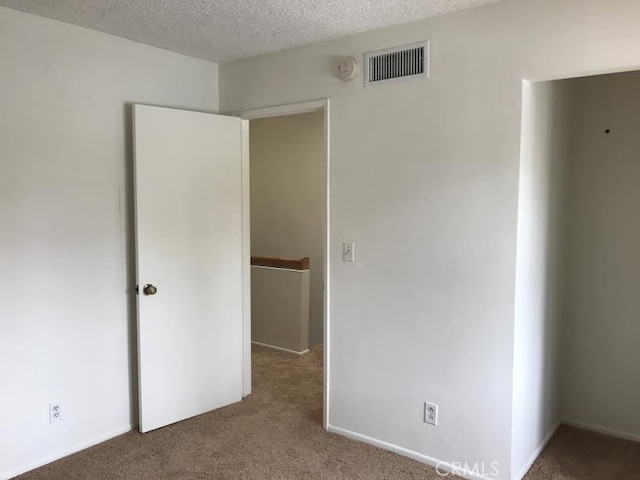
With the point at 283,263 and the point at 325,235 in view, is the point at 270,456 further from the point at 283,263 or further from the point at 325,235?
the point at 283,263

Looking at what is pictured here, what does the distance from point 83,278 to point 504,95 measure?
245cm

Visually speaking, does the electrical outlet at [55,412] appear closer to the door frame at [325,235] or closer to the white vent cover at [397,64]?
the door frame at [325,235]

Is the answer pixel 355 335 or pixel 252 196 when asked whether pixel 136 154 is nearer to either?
pixel 355 335

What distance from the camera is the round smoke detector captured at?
2.91 metres

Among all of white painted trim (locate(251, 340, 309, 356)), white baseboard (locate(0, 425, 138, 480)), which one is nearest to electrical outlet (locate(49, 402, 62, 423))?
white baseboard (locate(0, 425, 138, 480))

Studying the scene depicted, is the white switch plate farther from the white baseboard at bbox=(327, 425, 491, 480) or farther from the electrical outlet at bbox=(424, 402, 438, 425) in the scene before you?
the white baseboard at bbox=(327, 425, 491, 480)

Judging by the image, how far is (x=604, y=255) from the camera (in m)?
3.09

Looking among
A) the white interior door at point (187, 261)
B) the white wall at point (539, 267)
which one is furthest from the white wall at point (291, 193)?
the white wall at point (539, 267)

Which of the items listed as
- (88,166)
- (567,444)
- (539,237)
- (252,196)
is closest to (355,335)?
(539,237)

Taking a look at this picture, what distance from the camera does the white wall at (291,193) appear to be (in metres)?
5.18

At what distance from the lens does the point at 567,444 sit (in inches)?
119

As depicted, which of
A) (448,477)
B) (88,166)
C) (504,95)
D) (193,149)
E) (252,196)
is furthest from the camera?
(252,196)

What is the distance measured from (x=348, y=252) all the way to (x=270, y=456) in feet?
4.04

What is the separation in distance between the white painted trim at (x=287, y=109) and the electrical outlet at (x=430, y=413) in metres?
1.80
